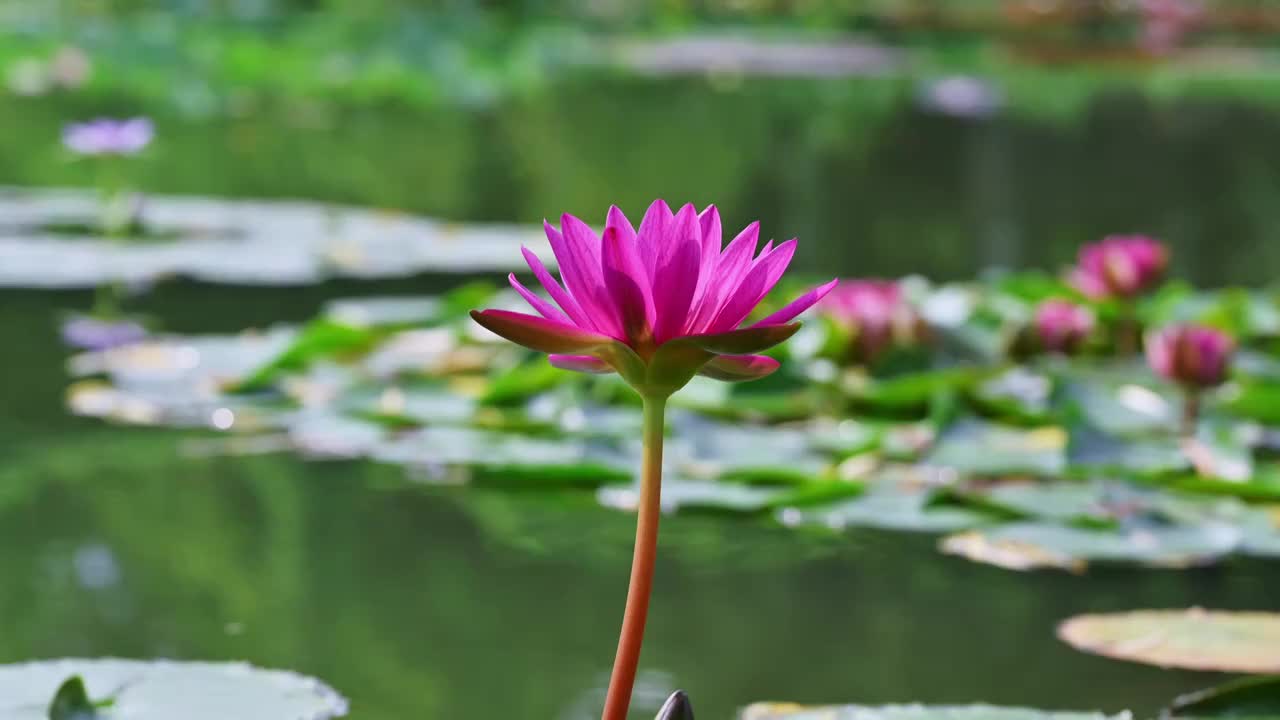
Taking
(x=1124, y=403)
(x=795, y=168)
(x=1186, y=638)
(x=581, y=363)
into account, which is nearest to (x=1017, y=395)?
(x=1124, y=403)

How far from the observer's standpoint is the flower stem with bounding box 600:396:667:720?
99 cm

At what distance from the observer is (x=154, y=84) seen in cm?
898

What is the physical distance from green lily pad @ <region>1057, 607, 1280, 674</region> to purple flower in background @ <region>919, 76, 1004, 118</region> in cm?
750

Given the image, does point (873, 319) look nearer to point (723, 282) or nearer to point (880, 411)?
point (880, 411)

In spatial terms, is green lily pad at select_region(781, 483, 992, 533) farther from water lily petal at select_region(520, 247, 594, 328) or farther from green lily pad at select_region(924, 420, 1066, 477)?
water lily petal at select_region(520, 247, 594, 328)

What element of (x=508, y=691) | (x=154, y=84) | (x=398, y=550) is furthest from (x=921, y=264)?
(x=154, y=84)

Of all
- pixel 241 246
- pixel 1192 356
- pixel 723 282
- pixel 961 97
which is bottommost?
pixel 1192 356

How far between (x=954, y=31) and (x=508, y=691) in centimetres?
1528

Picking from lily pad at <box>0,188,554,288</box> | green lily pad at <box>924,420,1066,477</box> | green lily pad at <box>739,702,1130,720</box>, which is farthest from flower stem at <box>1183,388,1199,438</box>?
lily pad at <box>0,188,554,288</box>

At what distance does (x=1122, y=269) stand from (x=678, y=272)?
177 centimetres

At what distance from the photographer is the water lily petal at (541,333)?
95 centimetres

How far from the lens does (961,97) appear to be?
32.8 feet

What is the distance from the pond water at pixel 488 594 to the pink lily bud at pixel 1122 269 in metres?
0.85

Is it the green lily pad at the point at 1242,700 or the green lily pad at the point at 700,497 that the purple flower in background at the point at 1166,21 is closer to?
the green lily pad at the point at 700,497
